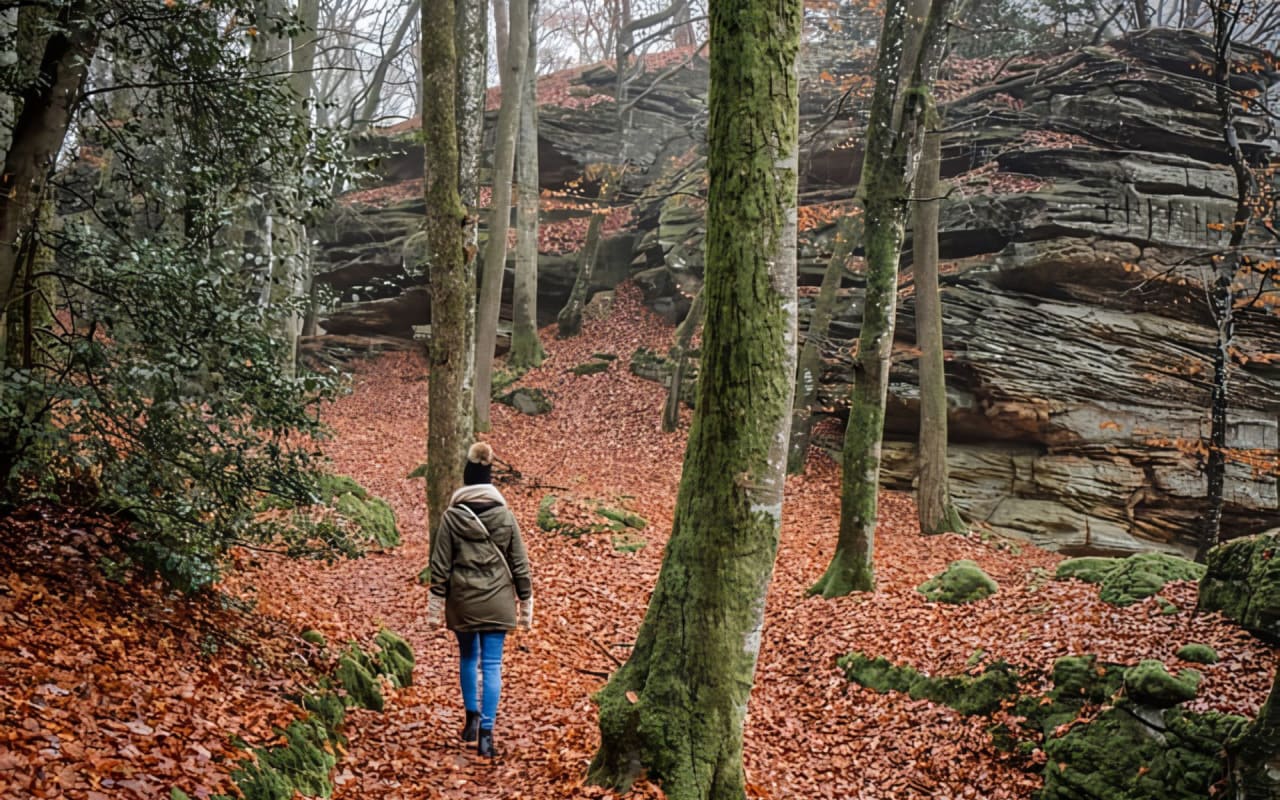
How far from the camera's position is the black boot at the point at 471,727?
20.0 ft

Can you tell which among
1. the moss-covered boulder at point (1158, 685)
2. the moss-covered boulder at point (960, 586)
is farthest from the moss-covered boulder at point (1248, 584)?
the moss-covered boulder at point (960, 586)

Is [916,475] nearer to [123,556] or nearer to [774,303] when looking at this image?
[774,303]

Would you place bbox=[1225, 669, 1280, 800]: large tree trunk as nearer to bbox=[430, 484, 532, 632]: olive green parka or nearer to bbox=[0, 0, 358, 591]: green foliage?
bbox=[430, 484, 532, 632]: olive green parka

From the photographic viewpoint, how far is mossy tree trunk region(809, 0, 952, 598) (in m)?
10.2

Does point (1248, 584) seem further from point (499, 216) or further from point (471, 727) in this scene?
point (499, 216)

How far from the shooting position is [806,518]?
1473 cm

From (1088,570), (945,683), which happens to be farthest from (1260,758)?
(1088,570)

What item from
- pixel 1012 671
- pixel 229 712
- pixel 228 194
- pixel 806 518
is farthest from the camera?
pixel 806 518

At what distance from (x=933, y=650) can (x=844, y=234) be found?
10.2m

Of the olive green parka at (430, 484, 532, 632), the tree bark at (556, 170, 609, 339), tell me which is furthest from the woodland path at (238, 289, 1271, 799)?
the tree bark at (556, 170, 609, 339)

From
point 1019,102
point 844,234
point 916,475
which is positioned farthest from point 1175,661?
point 1019,102

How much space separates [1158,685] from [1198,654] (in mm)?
754

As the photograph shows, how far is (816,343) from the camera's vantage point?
1702 centimetres

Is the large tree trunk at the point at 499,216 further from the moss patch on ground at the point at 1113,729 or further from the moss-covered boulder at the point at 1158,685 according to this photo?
the moss-covered boulder at the point at 1158,685
